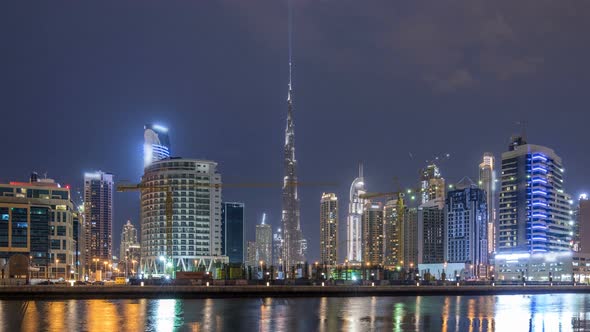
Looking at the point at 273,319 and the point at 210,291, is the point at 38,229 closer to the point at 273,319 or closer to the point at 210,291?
the point at 210,291

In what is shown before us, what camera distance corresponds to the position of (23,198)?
164 meters

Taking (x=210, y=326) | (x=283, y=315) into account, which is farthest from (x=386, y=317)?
(x=210, y=326)

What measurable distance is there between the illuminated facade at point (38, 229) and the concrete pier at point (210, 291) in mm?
39711

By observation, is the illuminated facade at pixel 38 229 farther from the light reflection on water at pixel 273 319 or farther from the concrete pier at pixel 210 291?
the light reflection on water at pixel 273 319

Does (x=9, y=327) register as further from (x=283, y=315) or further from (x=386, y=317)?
(x=386, y=317)

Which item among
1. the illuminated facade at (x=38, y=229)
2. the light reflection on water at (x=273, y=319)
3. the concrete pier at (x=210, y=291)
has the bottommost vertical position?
the concrete pier at (x=210, y=291)

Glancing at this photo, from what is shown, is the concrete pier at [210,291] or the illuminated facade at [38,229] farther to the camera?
the illuminated facade at [38,229]

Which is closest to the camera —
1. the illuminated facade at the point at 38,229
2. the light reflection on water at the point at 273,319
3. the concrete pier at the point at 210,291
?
the light reflection on water at the point at 273,319

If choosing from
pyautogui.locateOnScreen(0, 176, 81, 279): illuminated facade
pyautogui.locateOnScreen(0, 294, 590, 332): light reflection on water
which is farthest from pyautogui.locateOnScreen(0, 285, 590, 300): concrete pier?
pyautogui.locateOnScreen(0, 176, 81, 279): illuminated facade

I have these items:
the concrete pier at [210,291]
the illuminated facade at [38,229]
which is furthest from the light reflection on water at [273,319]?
the illuminated facade at [38,229]

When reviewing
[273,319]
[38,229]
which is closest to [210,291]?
[273,319]

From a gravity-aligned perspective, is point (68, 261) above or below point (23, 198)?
below

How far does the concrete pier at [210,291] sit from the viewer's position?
114000mm

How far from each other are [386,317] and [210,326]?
21.7 m
